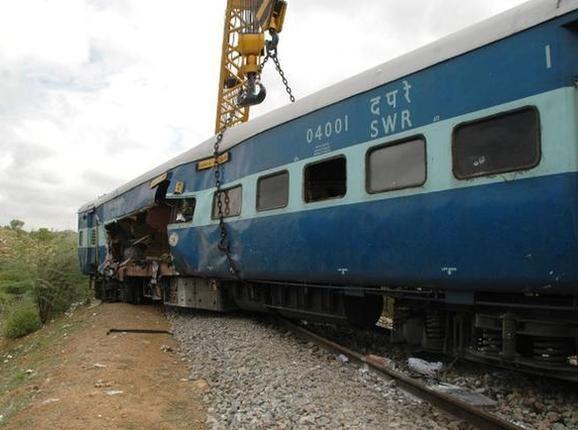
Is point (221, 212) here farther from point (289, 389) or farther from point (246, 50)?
point (246, 50)

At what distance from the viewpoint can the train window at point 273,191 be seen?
8.23 metres

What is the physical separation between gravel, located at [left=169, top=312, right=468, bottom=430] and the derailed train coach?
0.72 m

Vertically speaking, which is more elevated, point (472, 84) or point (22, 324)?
point (472, 84)

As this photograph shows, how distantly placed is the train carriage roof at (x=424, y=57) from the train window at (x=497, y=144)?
0.72 metres

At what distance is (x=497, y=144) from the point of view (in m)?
5.19

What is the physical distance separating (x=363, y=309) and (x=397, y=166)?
2461 mm

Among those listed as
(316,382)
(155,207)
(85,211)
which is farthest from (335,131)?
(85,211)

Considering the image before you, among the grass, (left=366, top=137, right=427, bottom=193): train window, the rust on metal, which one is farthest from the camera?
the rust on metal

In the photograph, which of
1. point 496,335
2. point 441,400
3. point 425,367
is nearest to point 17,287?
point 425,367

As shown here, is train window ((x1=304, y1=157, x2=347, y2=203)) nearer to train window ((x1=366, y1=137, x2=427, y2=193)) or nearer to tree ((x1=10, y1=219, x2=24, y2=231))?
train window ((x1=366, y1=137, x2=427, y2=193))

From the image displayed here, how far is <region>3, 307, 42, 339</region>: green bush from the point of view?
18.1m

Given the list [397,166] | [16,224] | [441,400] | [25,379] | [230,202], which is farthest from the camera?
[16,224]

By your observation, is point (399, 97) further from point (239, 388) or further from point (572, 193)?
point (239, 388)

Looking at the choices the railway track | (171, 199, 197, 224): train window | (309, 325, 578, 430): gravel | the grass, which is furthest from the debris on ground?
(171, 199, 197, 224): train window
